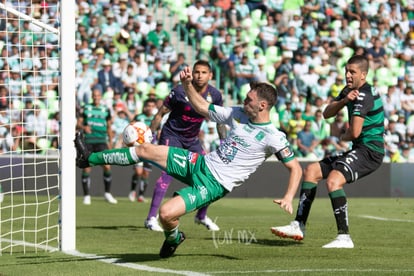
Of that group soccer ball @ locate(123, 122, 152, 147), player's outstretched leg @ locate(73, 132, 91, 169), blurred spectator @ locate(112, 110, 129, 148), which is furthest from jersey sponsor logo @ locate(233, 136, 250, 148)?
blurred spectator @ locate(112, 110, 129, 148)

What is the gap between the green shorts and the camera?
29.9 feet

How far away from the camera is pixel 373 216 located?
16.4 m

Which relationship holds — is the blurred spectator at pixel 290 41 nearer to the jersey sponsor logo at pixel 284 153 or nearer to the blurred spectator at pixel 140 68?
the blurred spectator at pixel 140 68

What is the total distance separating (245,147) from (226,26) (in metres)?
17.9

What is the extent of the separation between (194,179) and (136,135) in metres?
0.84

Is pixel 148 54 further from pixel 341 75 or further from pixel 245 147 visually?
pixel 245 147

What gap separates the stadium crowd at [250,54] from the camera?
23.8 meters

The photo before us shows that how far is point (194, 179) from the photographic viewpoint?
9227 mm

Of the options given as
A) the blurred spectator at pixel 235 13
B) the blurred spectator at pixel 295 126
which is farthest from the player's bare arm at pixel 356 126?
the blurred spectator at pixel 235 13

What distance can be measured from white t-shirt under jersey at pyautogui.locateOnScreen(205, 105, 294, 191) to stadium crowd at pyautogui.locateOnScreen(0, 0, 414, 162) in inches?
515

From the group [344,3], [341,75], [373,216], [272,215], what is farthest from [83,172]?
[344,3]

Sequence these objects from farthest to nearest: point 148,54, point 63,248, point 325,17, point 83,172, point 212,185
Answer: 1. point 325,17
2. point 148,54
3. point 83,172
4. point 63,248
5. point 212,185

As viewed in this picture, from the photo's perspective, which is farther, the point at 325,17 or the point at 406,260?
the point at 325,17

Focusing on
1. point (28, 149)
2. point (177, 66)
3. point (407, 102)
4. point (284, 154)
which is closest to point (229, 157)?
point (284, 154)
